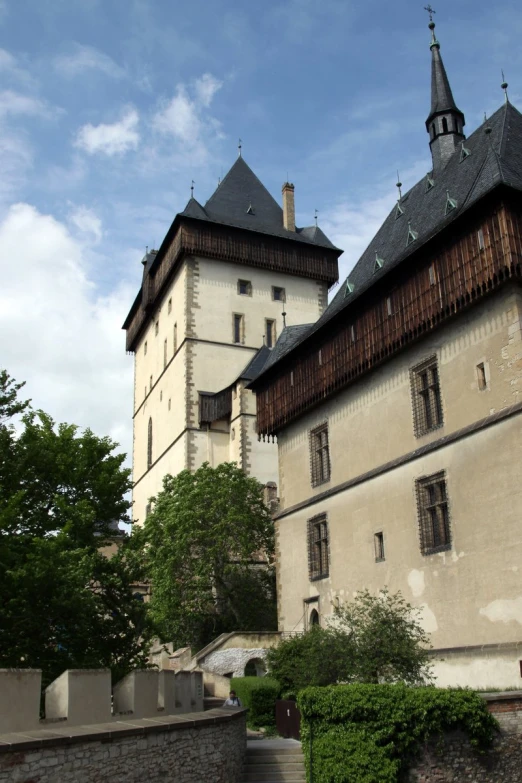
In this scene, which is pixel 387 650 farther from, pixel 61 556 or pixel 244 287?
pixel 244 287

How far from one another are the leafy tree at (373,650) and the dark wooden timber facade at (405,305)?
22.0ft

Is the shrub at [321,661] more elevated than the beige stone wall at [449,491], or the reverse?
the beige stone wall at [449,491]

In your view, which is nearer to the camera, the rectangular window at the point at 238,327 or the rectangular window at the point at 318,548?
the rectangular window at the point at 318,548

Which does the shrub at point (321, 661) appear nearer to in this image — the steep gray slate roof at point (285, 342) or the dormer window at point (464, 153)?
the steep gray slate roof at point (285, 342)

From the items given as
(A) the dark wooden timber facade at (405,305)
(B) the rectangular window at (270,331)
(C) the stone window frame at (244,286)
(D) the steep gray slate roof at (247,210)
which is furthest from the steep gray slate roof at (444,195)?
(D) the steep gray slate roof at (247,210)

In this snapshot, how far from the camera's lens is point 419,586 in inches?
776

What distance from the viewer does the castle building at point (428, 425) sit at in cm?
1758

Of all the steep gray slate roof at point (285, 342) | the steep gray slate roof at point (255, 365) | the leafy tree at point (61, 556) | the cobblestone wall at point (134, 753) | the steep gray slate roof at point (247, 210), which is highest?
the steep gray slate roof at point (247, 210)

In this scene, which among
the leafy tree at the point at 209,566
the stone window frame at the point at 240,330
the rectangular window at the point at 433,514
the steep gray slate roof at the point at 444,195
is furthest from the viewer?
the stone window frame at the point at 240,330

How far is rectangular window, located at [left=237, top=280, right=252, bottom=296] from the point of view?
142ft

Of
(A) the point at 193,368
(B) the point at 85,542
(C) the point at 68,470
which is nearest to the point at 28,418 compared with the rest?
(C) the point at 68,470

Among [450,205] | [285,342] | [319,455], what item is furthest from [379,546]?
[285,342]

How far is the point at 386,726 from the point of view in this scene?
45.5 feet

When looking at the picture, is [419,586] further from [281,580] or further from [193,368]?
[193,368]
